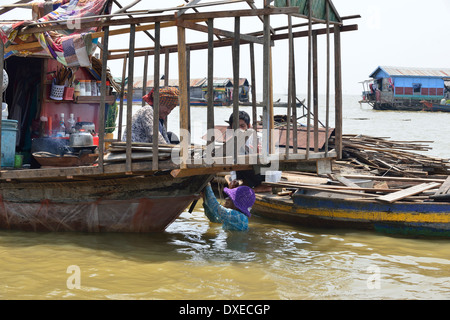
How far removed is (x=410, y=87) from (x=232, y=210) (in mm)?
41531

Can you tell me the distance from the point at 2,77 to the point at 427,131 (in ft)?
85.0

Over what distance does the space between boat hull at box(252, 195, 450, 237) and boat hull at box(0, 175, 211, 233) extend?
1803 millimetres

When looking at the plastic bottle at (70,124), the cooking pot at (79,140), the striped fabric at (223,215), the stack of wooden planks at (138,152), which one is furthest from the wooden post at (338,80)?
the plastic bottle at (70,124)

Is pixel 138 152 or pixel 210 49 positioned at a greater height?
pixel 210 49

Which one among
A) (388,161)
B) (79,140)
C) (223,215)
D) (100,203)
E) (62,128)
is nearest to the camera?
(100,203)

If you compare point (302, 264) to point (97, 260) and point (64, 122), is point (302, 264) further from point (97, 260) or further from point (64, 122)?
point (64, 122)

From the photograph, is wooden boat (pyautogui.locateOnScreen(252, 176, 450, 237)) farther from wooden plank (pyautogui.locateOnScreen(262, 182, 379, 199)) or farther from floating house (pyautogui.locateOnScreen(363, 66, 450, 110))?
floating house (pyautogui.locateOnScreen(363, 66, 450, 110))

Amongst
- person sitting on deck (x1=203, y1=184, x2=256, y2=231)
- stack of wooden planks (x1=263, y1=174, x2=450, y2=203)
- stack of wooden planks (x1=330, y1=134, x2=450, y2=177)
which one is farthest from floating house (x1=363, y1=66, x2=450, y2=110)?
person sitting on deck (x1=203, y1=184, x2=256, y2=231)

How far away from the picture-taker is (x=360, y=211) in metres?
6.89

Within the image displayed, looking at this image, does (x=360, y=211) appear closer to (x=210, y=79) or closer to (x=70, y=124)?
(x=210, y=79)

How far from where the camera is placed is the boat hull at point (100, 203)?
6.05 metres

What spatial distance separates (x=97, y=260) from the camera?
17.4ft

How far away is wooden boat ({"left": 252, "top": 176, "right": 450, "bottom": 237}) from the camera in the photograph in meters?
6.55

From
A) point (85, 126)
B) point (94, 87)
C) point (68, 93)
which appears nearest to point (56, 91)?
point (68, 93)
